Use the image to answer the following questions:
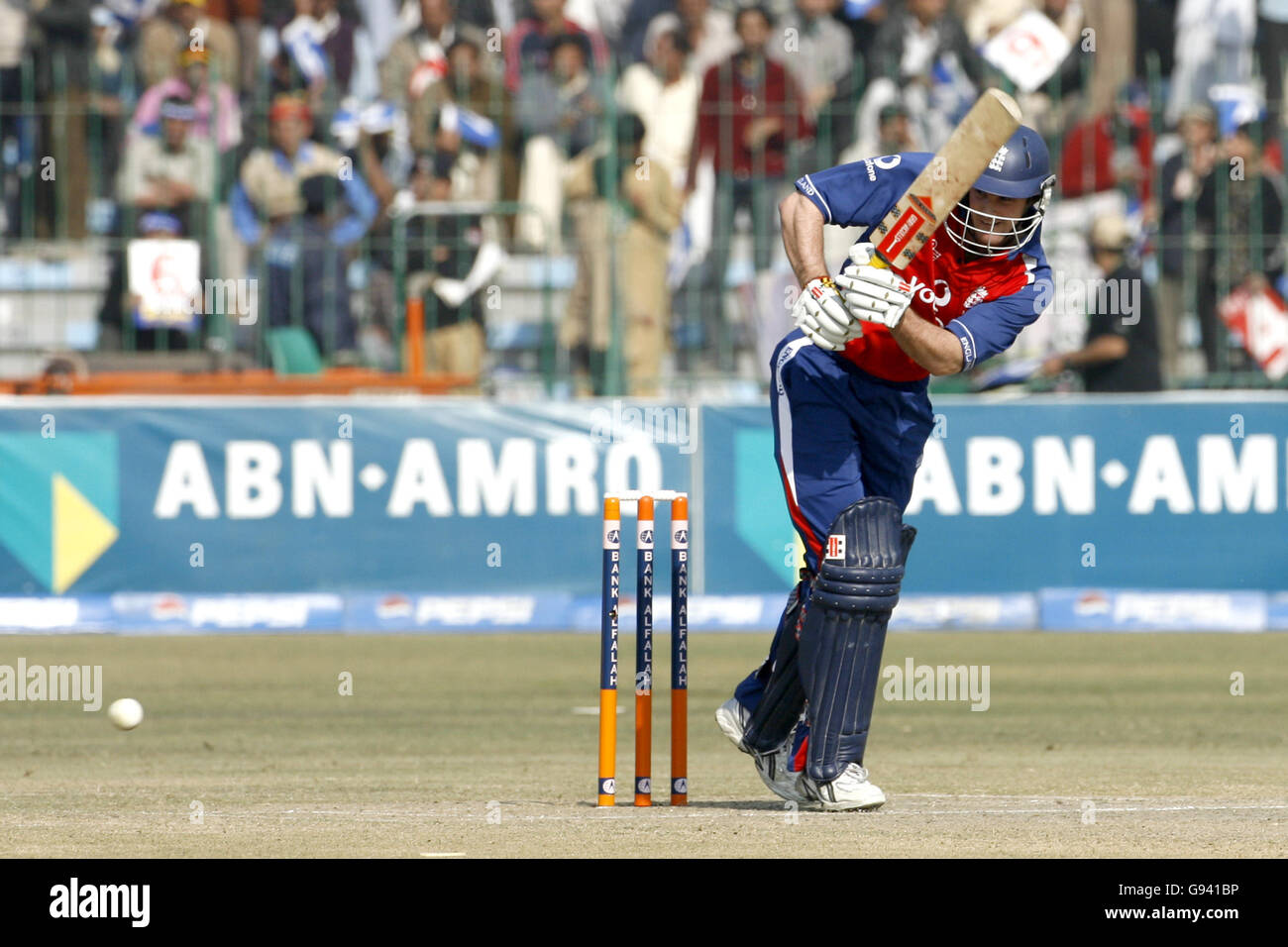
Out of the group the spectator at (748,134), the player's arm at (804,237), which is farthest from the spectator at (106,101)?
the player's arm at (804,237)

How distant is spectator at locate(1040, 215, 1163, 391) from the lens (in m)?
15.7

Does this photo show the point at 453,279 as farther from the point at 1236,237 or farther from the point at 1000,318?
the point at 1000,318

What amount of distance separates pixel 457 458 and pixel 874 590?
8813 millimetres

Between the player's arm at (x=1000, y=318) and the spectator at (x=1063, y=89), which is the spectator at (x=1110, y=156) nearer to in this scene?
the spectator at (x=1063, y=89)

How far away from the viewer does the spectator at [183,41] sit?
17719 mm

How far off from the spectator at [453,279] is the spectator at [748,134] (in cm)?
184

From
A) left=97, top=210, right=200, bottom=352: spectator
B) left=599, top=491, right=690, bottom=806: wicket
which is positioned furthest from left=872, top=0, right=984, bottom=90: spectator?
left=599, top=491, right=690, bottom=806: wicket

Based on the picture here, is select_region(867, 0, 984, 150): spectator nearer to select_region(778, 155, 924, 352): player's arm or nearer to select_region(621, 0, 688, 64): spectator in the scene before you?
select_region(621, 0, 688, 64): spectator

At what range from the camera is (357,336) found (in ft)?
55.5

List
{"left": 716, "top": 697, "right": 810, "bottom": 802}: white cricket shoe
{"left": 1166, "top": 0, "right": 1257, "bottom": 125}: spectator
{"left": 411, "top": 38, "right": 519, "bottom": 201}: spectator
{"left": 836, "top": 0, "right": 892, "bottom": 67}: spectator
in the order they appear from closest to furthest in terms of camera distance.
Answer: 1. {"left": 716, "top": 697, "right": 810, "bottom": 802}: white cricket shoe
2. {"left": 411, "top": 38, "right": 519, "bottom": 201}: spectator
3. {"left": 1166, "top": 0, "right": 1257, "bottom": 125}: spectator
4. {"left": 836, "top": 0, "right": 892, "bottom": 67}: spectator

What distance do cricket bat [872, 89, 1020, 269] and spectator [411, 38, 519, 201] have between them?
11.1 meters

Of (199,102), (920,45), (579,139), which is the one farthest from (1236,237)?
(199,102)

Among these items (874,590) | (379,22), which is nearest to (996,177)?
(874,590)
